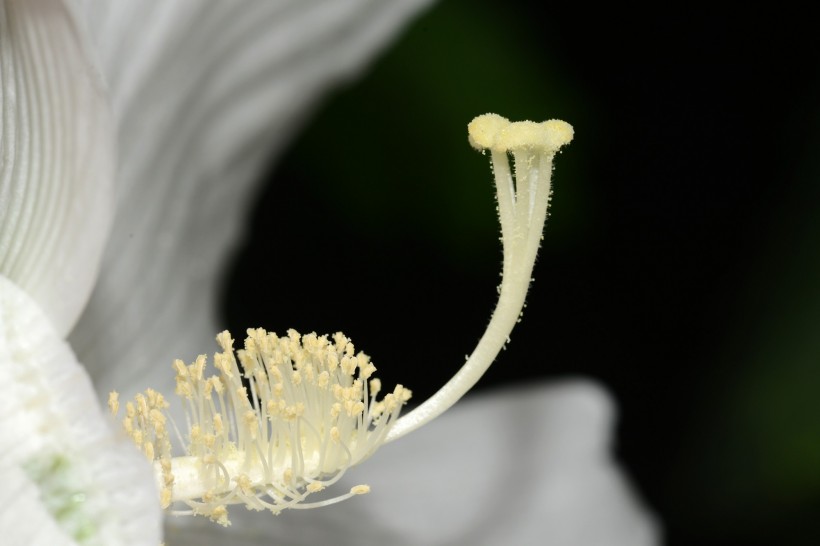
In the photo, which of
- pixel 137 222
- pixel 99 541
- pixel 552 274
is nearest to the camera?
pixel 99 541

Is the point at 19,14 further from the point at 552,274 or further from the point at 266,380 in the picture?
the point at 552,274

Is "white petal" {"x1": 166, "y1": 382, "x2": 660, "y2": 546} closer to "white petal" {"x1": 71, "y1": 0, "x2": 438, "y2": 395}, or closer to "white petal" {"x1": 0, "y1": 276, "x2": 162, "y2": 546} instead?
"white petal" {"x1": 71, "y1": 0, "x2": 438, "y2": 395}

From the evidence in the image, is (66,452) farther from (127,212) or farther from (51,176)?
(127,212)

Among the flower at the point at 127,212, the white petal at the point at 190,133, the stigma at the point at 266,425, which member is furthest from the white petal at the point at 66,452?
the white petal at the point at 190,133

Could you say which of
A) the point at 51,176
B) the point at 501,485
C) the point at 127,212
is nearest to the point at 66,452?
the point at 51,176

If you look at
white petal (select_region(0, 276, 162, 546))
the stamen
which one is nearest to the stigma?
the stamen

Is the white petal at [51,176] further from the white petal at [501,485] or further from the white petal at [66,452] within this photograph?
the white petal at [501,485]

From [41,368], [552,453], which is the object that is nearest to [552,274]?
[552,453]
